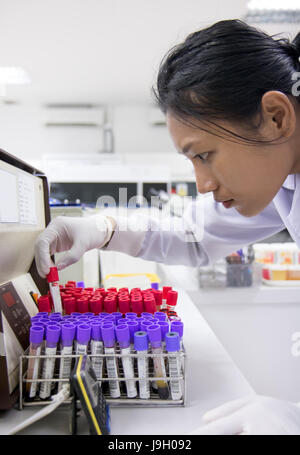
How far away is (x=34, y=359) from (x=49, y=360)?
0.03 metres

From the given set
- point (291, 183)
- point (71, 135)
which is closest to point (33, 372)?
point (291, 183)

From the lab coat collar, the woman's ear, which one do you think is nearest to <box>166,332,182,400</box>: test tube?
the woman's ear

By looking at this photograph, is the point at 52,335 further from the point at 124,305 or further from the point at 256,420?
the point at 256,420

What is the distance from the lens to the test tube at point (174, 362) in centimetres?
65

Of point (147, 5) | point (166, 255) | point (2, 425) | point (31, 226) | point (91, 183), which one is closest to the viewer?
point (2, 425)

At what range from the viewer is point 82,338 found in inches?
25.8

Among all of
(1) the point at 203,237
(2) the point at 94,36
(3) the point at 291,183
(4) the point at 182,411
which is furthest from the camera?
(2) the point at 94,36

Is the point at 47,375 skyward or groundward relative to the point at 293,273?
skyward

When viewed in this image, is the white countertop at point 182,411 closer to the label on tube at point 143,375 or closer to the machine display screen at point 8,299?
the label on tube at point 143,375

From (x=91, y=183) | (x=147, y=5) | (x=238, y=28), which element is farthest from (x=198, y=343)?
(x=91, y=183)

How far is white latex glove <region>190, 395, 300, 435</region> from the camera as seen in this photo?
531mm

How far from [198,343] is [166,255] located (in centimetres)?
38

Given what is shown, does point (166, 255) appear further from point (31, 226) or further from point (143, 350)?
point (143, 350)

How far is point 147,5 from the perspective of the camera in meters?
3.07
